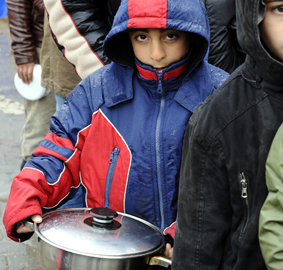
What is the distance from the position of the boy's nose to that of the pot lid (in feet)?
2.34

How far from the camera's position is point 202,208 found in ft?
5.20

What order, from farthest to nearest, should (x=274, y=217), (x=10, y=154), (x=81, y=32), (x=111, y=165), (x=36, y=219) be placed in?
(x=10, y=154) → (x=81, y=32) → (x=111, y=165) → (x=36, y=219) → (x=274, y=217)

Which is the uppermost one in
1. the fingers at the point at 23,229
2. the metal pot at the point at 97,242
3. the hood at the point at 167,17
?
the hood at the point at 167,17

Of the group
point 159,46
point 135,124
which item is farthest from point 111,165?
point 159,46

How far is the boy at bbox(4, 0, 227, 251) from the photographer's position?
2.13 m

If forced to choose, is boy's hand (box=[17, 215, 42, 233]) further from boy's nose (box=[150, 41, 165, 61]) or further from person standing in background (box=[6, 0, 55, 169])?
person standing in background (box=[6, 0, 55, 169])

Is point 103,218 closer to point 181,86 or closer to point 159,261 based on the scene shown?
point 159,261

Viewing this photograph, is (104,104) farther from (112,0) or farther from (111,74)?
(112,0)

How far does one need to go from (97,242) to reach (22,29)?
2544 millimetres

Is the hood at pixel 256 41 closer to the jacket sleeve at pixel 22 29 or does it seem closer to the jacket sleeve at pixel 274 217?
the jacket sleeve at pixel 274 217

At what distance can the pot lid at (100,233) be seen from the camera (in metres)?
1.78

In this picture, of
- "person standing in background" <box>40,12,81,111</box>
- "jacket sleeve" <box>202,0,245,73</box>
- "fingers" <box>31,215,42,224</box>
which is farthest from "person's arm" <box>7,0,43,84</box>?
"fingers" <box>31,215,42,224</box>

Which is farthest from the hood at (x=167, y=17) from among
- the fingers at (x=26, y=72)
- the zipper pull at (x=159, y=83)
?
the fingers at (x=26, y=72)

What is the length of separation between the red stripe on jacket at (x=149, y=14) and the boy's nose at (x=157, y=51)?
0.10 m
